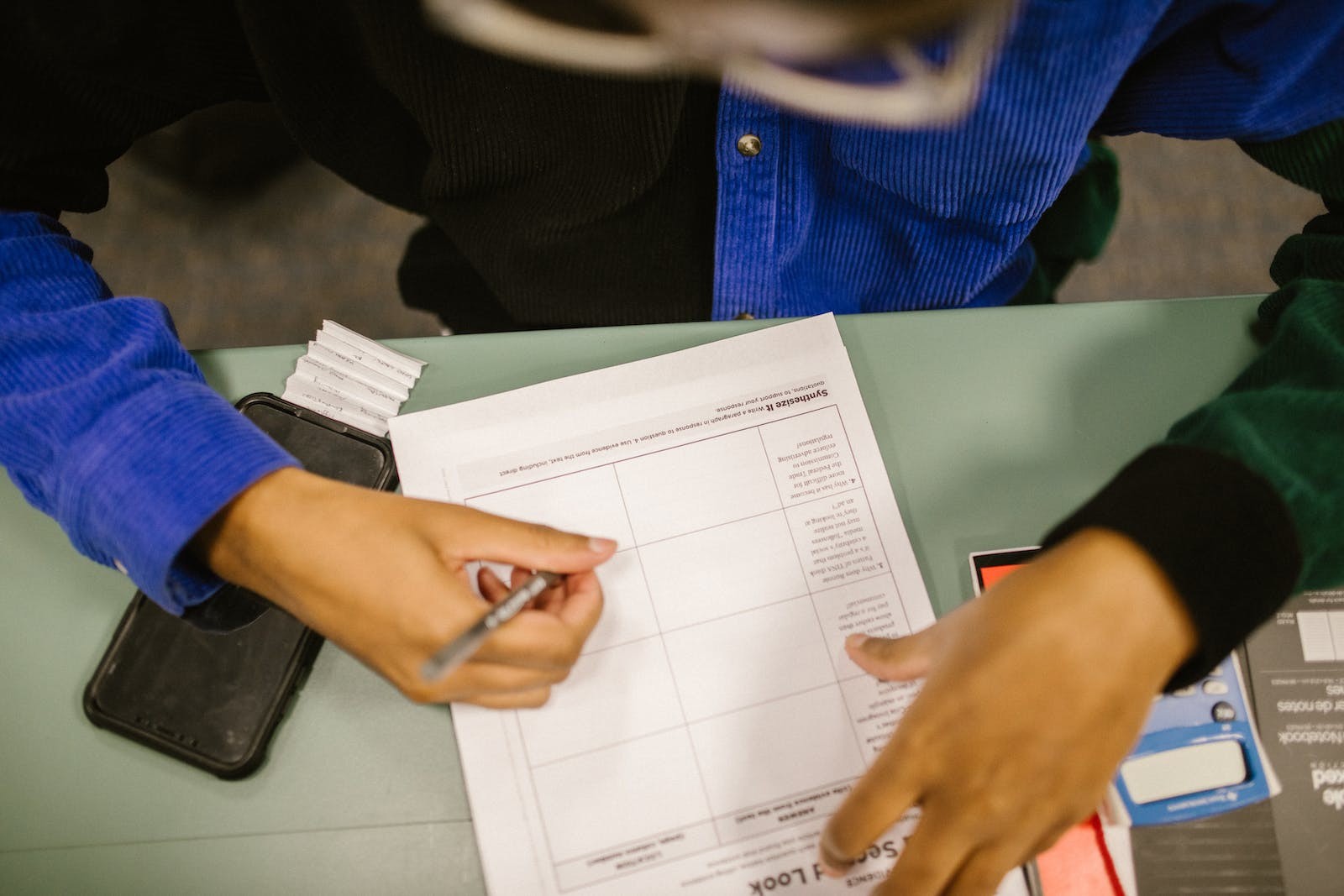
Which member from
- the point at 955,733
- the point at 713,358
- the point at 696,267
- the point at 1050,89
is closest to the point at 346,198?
the point at 696,267

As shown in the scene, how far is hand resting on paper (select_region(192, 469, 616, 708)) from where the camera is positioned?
15.5 inches

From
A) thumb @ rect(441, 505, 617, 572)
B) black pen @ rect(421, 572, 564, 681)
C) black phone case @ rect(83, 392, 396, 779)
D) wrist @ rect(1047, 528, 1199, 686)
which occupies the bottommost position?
black phone case @ rect(83, 392, 396, 779)

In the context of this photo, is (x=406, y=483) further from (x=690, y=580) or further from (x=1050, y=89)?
(x=1050, y=89)

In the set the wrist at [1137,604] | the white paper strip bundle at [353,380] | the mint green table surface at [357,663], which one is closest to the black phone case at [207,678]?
the mint green table surface at [357,663]

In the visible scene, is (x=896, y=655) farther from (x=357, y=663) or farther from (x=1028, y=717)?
(x=357, y=663)

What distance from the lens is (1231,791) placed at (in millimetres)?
431

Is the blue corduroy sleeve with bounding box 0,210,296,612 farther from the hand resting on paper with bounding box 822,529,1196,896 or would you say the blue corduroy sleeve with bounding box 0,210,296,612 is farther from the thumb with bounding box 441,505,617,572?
the hand resting on paper with bounding box 822,529,1196,896

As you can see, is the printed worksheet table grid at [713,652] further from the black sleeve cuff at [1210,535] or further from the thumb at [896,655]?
the black sleeve cuff at [1210,535]

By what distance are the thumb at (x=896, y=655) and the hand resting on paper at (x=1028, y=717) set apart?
4 cm

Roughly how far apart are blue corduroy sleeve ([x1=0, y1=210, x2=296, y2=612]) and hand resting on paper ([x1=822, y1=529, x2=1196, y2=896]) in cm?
35

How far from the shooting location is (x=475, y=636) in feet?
1.24

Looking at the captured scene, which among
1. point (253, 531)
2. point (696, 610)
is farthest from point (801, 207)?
point (253, 531)

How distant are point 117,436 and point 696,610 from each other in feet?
1.03

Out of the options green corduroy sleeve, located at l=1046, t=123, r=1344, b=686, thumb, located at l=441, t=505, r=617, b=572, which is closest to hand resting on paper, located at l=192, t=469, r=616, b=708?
thumb, located at l=441, t=505, r=617, b=572
